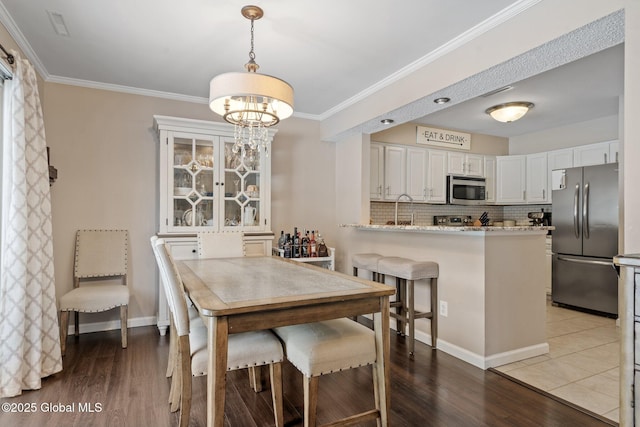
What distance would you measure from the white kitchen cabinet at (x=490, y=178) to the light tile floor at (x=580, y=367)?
238 cm

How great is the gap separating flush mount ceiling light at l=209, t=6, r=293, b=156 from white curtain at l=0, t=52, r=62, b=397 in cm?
131

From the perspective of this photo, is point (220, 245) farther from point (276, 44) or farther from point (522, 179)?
point (522, 179)

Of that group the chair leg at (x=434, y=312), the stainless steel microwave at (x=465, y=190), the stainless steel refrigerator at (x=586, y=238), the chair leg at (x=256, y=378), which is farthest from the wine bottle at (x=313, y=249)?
the stainless steel refrigerator at (x=586, y=238)

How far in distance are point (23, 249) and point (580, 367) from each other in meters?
4.06

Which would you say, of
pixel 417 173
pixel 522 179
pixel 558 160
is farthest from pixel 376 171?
pixel 558 160

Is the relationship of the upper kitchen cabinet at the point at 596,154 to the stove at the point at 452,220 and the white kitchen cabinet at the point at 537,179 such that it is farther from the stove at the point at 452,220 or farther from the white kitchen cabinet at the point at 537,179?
the stove at the point at 452,220

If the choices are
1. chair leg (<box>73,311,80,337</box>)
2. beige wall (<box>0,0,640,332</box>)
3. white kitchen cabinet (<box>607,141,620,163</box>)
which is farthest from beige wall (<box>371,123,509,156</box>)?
chair leg (<box>73,311,80,337</box>)

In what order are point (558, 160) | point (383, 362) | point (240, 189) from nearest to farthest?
point (383, 362)
point (240, 189)
point (558, 160)

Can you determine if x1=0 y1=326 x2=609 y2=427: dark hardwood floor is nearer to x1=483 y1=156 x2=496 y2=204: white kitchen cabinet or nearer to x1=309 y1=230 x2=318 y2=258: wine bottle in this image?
x1=309 y1=230 x2=318 y2=258: wine bottle

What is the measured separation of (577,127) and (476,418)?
464 cm

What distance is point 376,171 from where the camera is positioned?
4.71 m

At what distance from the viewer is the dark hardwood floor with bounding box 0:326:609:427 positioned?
196 centimetres

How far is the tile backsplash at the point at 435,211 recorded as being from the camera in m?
5.07

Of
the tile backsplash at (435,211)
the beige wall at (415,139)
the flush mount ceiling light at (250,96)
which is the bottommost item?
the tile backsplash at (435,211)
